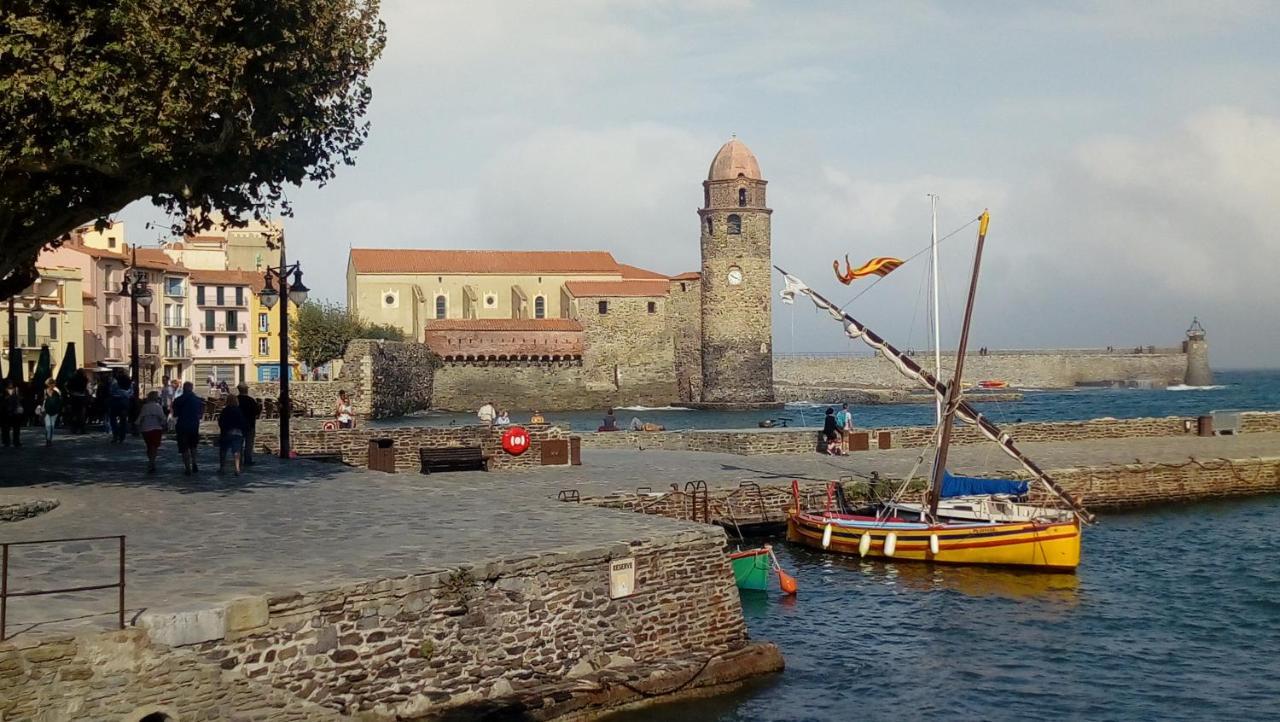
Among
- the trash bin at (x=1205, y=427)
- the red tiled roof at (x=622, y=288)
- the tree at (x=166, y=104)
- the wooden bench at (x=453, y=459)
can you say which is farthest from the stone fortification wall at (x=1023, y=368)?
the tree at (x=166, y=104)

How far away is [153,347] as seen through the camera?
248 feet

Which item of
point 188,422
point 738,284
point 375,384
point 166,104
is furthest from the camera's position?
point 738,284

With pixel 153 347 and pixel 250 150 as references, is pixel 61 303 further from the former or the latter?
pixel 250 150

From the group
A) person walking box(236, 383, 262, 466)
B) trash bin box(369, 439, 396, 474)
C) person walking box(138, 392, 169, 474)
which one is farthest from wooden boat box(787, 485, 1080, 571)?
person walking box(138, 392, 169, 474)

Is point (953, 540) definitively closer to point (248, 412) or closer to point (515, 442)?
point (515, 442)

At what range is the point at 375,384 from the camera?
71.4 meters

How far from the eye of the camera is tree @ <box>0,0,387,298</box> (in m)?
14.5

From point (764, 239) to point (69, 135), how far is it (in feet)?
253

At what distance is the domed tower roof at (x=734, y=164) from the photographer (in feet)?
294

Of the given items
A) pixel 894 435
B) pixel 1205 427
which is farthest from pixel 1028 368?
pixel 894 435

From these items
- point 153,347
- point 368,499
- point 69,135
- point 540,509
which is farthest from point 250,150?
point 153,347

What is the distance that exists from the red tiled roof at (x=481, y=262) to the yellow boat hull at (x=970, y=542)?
77940 mm

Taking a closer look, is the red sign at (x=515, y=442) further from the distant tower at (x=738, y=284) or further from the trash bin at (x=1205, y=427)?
the distant tower at (x=738, y=284)

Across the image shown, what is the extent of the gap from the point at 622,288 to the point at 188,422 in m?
75.3
